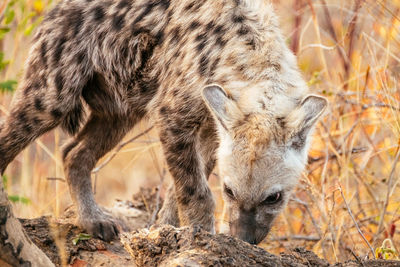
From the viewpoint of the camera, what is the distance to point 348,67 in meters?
6.36

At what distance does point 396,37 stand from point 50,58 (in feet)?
8.68

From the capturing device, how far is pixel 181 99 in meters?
4.35

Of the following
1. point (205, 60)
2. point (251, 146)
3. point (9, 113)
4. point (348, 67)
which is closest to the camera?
point (251, 146)

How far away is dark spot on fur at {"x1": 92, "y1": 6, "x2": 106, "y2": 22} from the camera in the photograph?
4.74 meters

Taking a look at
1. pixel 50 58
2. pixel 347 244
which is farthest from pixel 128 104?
pixel 347 244

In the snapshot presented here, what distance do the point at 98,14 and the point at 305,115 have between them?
5.81 feet

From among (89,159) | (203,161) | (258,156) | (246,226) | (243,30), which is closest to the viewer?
(258,156)

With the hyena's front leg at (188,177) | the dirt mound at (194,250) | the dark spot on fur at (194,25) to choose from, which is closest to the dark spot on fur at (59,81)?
the hyena's front leg at (188,177)

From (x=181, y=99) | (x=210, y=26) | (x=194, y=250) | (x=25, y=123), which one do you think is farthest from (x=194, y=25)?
(x=194, y=250)

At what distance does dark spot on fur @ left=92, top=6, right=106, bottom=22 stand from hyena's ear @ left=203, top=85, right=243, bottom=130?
1253 mm

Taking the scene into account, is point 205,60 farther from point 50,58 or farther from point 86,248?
point 86,248

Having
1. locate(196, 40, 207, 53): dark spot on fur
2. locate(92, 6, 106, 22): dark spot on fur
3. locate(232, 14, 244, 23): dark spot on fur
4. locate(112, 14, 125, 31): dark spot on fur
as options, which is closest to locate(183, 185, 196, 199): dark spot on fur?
locate(196, 40, 207, 53): dark spot on fur

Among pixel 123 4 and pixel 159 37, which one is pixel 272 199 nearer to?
pixel 159 37

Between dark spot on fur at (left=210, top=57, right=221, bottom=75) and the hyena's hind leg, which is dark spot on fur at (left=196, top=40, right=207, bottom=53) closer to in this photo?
dark spot on fur at (left=210, top=57, right=221, bottom=75)
